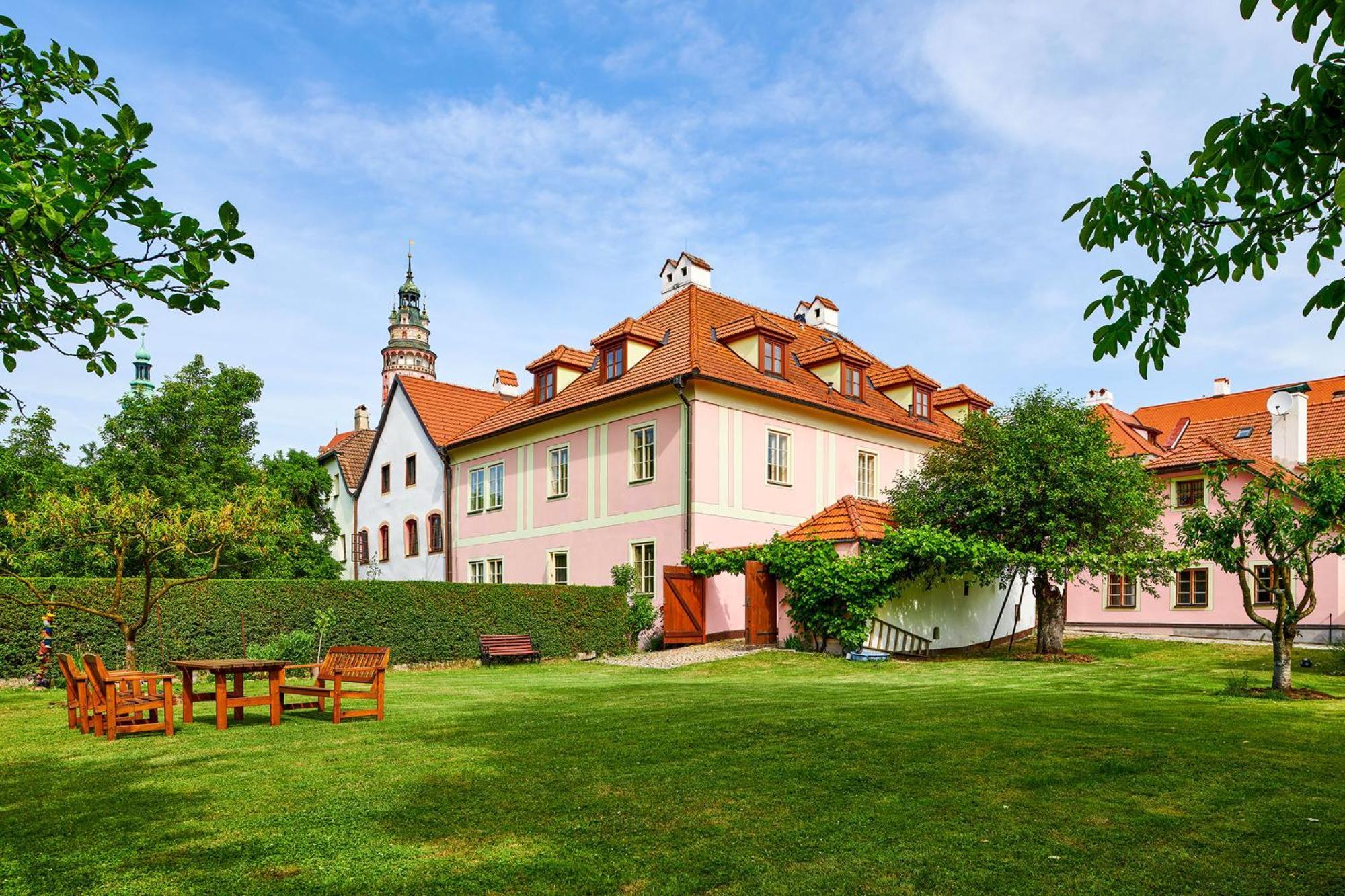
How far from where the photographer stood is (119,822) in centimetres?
632

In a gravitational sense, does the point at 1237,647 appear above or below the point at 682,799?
below

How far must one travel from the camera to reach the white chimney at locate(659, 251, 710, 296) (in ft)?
106

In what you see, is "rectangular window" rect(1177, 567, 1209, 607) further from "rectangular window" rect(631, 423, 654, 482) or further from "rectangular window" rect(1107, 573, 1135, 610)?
"rectangular window" rect(631, 423, 654, 482)

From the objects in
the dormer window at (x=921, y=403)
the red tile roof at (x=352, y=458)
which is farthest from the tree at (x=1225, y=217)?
the red tile roof at (x=352, y=458)

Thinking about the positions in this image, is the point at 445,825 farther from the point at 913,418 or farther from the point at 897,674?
the point at 913,418

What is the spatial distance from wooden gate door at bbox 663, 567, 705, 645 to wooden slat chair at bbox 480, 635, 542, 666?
3612 millimetres

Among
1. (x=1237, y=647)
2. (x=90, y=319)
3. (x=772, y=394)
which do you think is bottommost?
(x=1237, y=647)

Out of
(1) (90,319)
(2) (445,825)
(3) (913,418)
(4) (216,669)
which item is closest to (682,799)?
(2) (445,825)

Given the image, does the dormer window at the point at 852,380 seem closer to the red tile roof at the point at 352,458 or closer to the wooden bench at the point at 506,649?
the wooden bench at the point at 506,649

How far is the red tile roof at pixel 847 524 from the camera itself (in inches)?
882

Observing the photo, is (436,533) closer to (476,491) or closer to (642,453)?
(476,491)

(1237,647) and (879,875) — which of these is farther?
(1237,647)

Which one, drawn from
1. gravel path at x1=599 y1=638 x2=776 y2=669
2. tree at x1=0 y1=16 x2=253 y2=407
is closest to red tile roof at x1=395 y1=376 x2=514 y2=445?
gravel path at x1=599 y1=638 x2=776 y2=669

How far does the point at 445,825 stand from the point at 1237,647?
85.4ft
